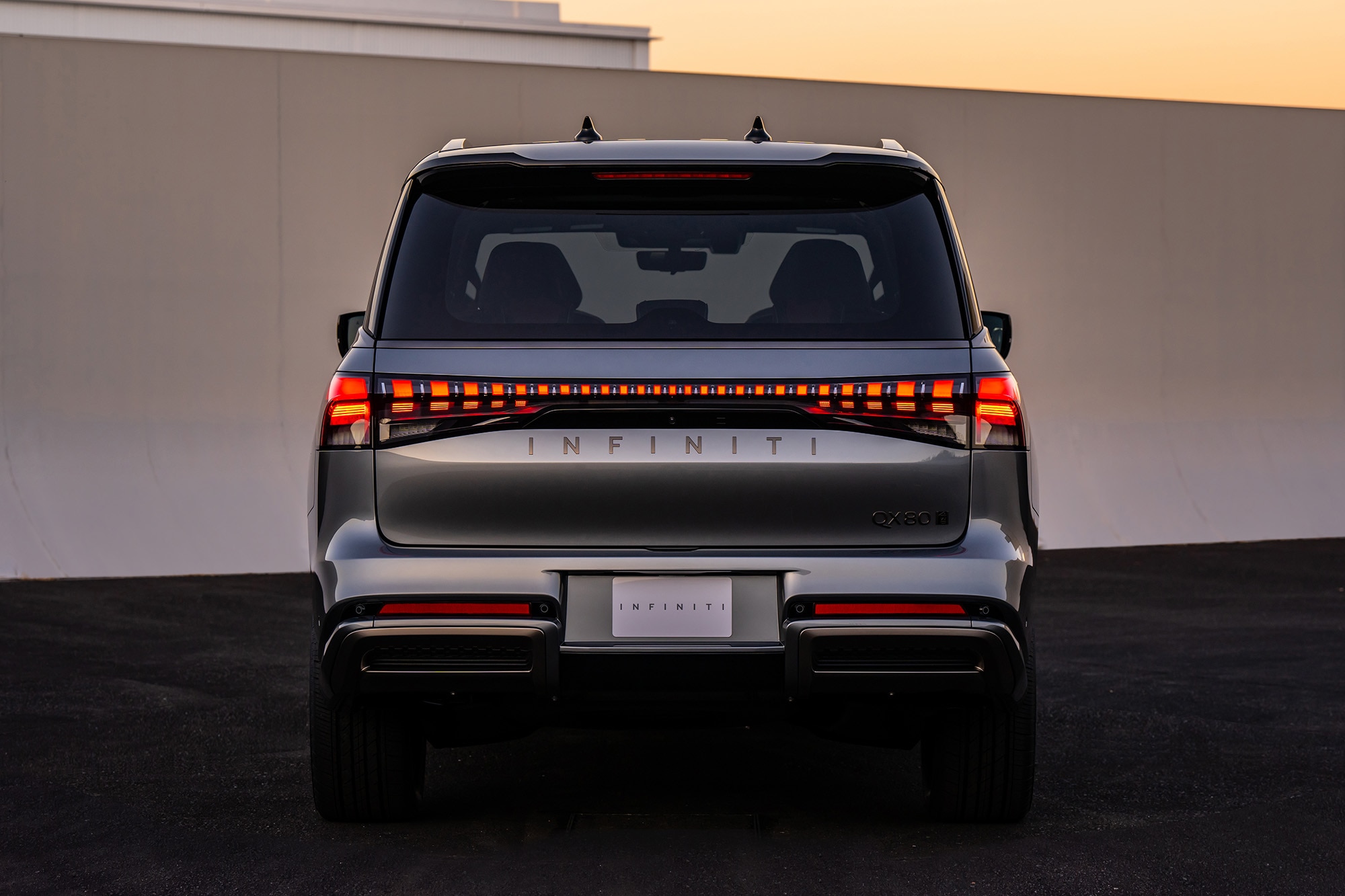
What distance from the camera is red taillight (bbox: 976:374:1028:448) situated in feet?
11.4

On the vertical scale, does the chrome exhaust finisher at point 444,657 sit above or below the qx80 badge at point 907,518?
below

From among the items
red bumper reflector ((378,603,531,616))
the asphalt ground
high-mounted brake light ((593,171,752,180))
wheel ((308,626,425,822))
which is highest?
high-mounted brake light ((593,171,752,180))

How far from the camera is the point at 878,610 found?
11.1 feet

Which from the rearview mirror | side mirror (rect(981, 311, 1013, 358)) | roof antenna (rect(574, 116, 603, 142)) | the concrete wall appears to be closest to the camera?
the rearview mirror

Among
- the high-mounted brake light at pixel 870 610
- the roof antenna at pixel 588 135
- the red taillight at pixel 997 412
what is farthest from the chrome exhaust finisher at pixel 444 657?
the roof antenna at pixel 588 135

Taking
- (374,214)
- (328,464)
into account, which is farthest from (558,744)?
(374,214)

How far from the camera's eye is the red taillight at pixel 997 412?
3473 mm

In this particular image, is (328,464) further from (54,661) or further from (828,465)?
(54,661)

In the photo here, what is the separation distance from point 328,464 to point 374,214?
961cm

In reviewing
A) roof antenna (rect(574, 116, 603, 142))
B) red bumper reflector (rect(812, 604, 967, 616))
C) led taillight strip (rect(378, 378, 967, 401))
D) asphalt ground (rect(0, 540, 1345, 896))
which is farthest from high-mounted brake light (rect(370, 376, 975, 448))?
asphalt ground (rect(0, 540, 1345, 896))

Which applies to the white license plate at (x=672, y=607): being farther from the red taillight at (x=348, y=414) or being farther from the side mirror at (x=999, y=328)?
the side mirror at (x=999, y=328)

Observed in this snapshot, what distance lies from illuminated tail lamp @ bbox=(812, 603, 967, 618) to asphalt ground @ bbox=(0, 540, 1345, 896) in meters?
0.70

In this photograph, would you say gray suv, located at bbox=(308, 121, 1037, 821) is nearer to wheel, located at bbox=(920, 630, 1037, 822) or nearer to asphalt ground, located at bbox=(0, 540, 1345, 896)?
wheel, located at bbox=(920, 630, 1037, 822)

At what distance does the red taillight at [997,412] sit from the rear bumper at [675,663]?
442 mm
